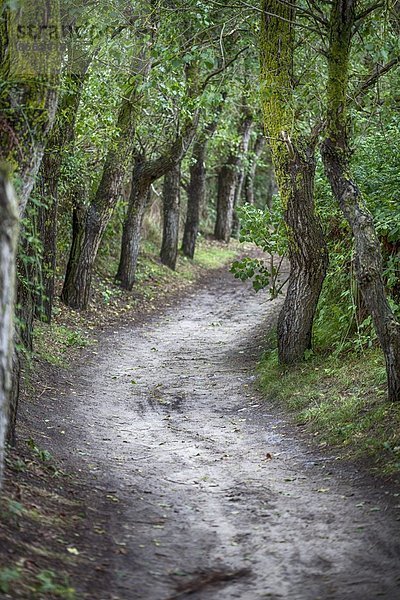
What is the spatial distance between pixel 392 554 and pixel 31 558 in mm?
2588

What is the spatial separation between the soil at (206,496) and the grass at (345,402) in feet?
0.87

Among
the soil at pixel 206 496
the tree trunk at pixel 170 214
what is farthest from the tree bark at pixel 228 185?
the soil at pixel 206 496

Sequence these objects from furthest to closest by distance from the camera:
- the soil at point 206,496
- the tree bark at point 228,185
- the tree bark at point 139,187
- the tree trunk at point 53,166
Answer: the tree bark at point 228,185 → the tree bark at point 139,187 → the tree trunk at point 53,166 → the soil at point 206,496

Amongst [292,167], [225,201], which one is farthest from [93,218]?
[225,201]

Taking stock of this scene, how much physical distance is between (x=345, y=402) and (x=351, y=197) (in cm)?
251

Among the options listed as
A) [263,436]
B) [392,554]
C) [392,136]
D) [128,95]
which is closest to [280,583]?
[392,554]

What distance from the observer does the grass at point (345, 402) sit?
26.7ft

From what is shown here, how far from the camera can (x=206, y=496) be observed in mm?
7234

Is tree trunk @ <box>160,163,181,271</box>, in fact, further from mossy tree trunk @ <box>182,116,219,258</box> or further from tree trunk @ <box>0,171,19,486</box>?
tree trunk @ <box>0,171,19,486</box>

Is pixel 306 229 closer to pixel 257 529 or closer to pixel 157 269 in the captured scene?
pixel 257 529

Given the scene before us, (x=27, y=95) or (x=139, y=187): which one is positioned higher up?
(x=27, y=95)

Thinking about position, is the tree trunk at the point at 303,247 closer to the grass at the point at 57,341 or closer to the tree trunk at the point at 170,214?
the grass at the point at 57,341

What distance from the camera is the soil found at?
5.31 m

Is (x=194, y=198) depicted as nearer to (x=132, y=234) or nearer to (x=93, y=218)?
(x=132, y=234)
